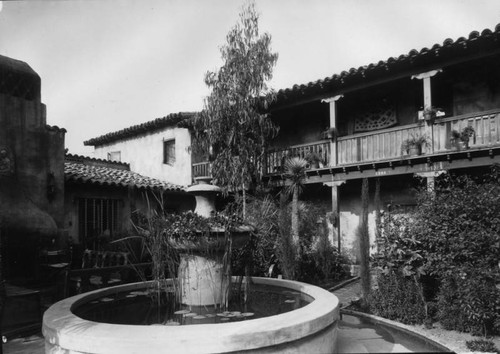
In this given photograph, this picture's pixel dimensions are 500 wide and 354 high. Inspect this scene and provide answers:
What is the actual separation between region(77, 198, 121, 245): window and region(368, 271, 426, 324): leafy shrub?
340 inches

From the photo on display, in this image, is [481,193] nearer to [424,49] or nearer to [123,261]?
[424,49]

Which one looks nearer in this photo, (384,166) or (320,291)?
(320,291)

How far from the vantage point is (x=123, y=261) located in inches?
335

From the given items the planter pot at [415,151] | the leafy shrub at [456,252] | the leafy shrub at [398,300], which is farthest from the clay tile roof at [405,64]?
the leafy shrub at [398,300]

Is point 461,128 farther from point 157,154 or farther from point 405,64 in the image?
point 157,154

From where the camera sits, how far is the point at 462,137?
9.12m

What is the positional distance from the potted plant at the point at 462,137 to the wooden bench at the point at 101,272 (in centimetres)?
784

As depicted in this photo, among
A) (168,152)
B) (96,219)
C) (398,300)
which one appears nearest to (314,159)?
(398,300)

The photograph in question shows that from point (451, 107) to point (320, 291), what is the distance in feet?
29.1

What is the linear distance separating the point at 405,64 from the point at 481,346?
7.53 metres

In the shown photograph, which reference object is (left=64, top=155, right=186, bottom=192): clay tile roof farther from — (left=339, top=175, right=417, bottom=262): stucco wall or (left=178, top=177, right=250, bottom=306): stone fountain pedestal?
(left=178, top=177, right=250, bottom=306): stone fountain pedestal

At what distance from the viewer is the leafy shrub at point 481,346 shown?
4.99 metres

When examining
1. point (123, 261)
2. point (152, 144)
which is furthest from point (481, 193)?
point (152, 144)

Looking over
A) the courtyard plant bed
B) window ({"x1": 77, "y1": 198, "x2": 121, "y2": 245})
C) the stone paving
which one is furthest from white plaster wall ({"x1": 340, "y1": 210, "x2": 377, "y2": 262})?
window ({"x1": 77, "y1": 198, "x2": 121, "y2": 245})
